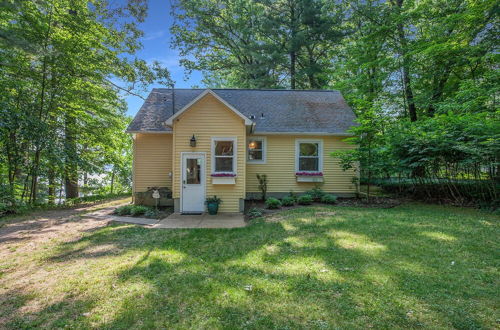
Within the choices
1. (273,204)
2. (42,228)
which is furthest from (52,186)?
(273,204)

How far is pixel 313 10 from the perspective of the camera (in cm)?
1625

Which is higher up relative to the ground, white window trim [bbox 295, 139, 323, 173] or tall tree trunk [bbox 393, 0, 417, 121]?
tall tree trunk [bbox 393, 0, 417, 121]

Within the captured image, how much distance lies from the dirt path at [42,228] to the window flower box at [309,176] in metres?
7.52

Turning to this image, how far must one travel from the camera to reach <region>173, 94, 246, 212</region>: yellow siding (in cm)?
822

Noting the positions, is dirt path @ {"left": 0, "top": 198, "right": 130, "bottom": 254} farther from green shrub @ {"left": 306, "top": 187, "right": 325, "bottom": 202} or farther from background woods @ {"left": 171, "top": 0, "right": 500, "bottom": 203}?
green shrub @ {"left": 306, "top": 187, "right": 325, "bottom": 202}

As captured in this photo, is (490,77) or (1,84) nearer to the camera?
(1,84)

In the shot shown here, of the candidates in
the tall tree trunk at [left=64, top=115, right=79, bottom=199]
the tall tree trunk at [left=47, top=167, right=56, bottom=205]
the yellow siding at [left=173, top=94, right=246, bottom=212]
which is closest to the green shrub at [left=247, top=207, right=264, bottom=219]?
the yellow siding at [left=173, top=94, right=246, bottom=212]

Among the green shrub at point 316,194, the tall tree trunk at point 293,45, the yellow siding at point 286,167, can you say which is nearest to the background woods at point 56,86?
the yellow siding at point 286,167

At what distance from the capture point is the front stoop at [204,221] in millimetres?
6789

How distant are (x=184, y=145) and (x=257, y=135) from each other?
3.54 m

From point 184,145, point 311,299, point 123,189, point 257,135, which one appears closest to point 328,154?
point 257,135

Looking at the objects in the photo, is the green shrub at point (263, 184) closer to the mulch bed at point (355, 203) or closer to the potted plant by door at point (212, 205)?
the mulch bed at point (355, 203)

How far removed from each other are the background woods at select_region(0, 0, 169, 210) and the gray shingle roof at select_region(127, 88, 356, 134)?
1543mm

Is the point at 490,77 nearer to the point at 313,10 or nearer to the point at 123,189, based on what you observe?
the point at 313,10
